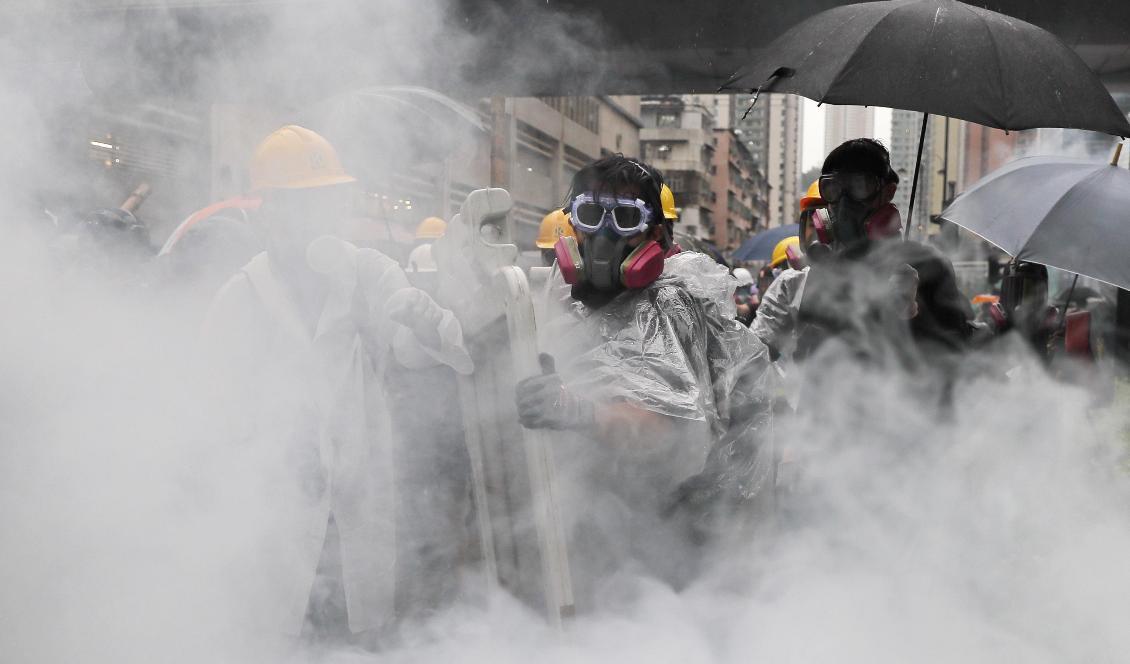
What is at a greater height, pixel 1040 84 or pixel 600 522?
pixel 1040 84

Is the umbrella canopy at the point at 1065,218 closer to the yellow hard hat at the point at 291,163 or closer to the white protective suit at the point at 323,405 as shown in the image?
the white protective suit at the point at 323,405

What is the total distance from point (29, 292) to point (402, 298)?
755 mm

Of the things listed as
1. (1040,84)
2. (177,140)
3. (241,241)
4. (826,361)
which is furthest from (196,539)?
(1040,84)

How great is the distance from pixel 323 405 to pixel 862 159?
164cm

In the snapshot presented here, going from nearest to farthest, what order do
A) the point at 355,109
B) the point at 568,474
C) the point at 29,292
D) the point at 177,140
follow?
1. the point at 29,292
2. the point at 568,474
3. the point at 355,109
4. the point at 177,140

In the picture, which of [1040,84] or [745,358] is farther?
[1040,84]

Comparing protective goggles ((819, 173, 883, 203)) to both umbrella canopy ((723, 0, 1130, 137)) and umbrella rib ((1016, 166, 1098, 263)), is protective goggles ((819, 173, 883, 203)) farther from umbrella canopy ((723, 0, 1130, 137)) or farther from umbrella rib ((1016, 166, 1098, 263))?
umbrella rib ((1016, 166, 1098, 263))

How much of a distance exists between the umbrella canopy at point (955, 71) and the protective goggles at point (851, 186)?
10.4 inches

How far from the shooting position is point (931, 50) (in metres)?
2.43

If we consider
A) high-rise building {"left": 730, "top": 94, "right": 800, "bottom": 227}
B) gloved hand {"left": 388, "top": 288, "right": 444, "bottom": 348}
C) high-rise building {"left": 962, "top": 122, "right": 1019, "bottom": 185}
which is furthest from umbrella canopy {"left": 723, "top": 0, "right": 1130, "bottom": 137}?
high-rise building {"left": 730, "top": 94, "right": 800, "bottom": 227}

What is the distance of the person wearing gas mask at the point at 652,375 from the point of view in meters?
1.97

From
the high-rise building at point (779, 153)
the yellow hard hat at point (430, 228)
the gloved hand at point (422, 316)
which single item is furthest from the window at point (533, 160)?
the high-rise building at point (779, 153)

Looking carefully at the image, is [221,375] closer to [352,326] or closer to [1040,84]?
[352,326]

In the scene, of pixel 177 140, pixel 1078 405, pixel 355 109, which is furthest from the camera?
pixel 1078 405
